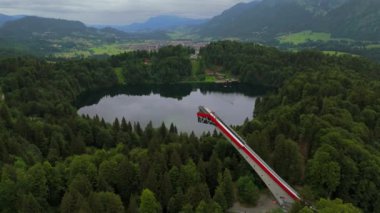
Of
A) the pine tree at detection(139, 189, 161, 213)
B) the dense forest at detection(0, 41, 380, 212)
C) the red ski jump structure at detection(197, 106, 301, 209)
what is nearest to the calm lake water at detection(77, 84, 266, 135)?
the dense forest at detection(0, 41, 380, 212)

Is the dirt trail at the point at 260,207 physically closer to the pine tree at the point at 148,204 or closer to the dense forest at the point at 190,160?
the dense forest at the point at 190,160

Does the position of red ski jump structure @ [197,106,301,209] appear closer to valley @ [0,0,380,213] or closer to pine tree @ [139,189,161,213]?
valley @ [0,0,380,213]

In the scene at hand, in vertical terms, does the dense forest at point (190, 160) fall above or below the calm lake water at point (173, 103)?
above

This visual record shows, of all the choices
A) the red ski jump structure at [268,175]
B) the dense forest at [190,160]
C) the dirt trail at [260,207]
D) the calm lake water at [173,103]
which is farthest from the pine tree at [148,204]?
the calm lake water at [173,103]

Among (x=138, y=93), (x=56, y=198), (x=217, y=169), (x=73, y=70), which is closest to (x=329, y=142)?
(x=217, y=169)

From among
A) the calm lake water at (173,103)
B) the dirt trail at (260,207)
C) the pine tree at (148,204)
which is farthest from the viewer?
the calm lake water at (173,103)

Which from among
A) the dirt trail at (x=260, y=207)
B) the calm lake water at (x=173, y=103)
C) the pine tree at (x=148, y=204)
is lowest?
the calm lake water at (x=173, y=103)

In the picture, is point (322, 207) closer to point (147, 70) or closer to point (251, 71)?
point (251, 71)

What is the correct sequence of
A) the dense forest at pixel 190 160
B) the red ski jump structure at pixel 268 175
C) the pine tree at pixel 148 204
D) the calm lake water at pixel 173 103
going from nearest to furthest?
the pine tree at pixel 148 204 < the dense forest at pixel 190 160 < the red ski jump structure at pixel 268 175 < the calm lake water at pixel 173 103

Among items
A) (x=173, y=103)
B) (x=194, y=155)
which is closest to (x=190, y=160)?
(x=194, y=155)
